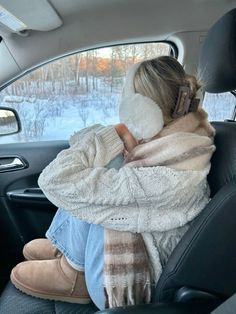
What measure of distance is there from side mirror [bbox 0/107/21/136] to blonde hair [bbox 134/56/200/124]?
1.03 meters

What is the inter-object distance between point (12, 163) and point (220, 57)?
1.15m

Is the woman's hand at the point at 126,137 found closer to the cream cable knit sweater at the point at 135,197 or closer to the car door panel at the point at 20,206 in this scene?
the cream cable knit sweater at the point at 135,197

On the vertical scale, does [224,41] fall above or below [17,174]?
above

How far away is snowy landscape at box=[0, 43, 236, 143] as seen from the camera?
6.24 feet

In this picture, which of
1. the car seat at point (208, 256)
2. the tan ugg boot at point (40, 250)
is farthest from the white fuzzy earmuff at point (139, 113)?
the tan ugg boot at point (40, 250)

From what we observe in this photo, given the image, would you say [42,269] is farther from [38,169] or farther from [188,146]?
[38,169]

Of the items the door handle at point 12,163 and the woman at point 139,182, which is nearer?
the woman at point 139,182

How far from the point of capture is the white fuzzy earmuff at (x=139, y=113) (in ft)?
3.42

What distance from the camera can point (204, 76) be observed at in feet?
4.19

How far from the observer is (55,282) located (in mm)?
1179

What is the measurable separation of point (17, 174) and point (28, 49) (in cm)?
59

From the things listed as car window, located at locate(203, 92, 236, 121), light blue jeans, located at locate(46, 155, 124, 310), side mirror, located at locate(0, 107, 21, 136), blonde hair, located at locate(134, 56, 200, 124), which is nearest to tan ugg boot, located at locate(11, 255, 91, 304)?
light blue jeans, located at locate(46, 155, 124, 310)

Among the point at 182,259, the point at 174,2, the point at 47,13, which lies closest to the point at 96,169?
the point at 182,259

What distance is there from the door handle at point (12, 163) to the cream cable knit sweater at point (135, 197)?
910 mm
